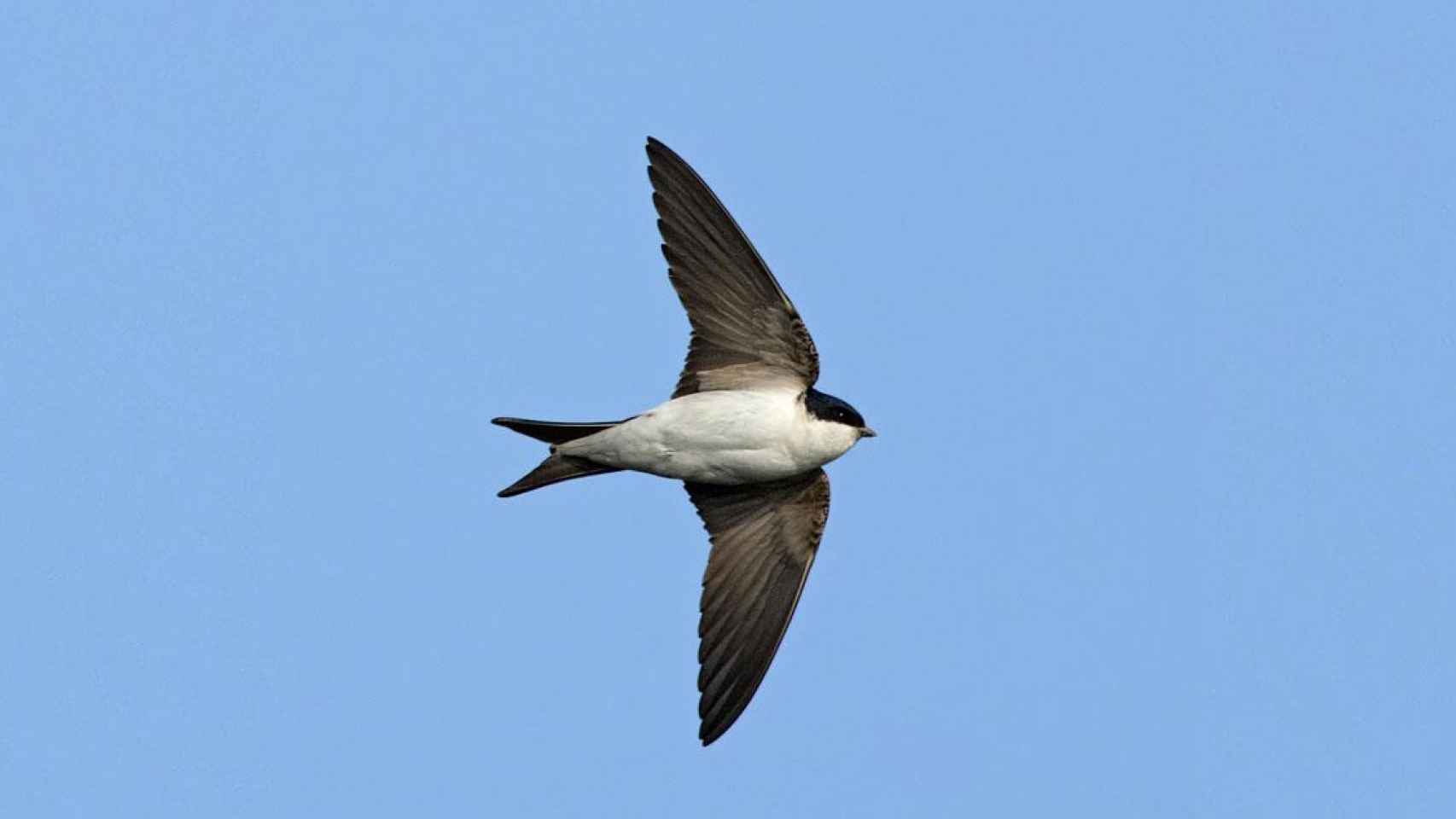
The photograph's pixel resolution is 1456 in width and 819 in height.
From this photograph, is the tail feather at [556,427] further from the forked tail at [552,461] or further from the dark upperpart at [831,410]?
the dark upperpart at [831,410]

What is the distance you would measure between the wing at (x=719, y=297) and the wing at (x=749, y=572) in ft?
2.04

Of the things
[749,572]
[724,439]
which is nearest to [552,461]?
[724,439]

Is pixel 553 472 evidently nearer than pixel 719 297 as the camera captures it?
No

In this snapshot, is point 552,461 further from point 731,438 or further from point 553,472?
point 731,438

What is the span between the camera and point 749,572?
10078mm

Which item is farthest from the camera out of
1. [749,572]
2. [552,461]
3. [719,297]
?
[749,572]

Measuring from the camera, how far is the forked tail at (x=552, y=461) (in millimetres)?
9672

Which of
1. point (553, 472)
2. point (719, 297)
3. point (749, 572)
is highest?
point (719, 297)

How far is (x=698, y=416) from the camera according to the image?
9.54 meters

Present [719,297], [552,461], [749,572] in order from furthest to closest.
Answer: [749,572], [552,461], [719,297]

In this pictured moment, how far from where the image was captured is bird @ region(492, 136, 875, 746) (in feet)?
31.0

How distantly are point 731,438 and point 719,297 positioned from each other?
1.86ft

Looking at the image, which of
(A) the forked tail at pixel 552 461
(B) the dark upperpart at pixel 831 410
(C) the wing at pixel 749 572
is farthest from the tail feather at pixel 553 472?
(B) the dark upperpart at pixel 831 410

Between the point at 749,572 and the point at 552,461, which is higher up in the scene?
the point at 552,461
